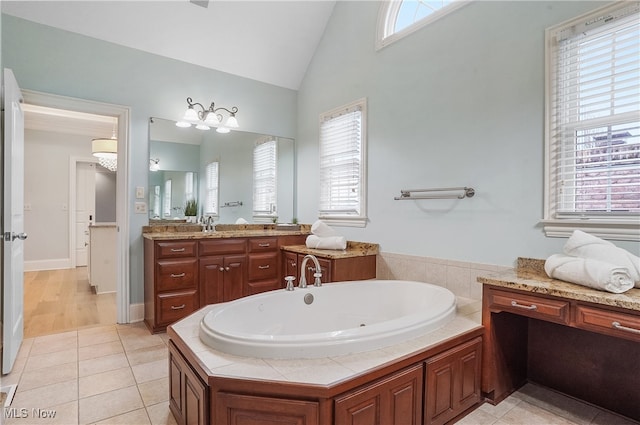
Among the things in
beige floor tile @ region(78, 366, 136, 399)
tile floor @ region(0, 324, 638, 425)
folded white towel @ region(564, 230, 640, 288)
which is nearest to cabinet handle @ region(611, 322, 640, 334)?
folded white towel @ region(564, 230, 640, 288)

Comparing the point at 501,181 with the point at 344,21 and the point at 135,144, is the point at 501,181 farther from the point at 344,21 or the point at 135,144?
the point at 135,144

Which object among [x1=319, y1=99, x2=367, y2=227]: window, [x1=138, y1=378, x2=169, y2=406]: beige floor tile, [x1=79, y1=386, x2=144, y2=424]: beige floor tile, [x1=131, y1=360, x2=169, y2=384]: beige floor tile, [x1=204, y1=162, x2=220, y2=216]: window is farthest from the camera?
[x1=204, y1=162, x2=220, y2=216]: window

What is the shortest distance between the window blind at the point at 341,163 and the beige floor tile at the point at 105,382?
2.40m

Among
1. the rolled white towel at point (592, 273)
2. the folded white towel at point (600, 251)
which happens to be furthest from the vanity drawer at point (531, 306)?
the folded white towel at point (600, 251)

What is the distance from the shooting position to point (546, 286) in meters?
1.77

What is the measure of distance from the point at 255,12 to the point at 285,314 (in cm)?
313

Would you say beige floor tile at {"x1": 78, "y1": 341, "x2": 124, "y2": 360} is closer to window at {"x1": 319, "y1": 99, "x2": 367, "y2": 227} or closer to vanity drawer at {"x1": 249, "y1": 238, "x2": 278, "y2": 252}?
vanity drawer at {"x1": 249, "y1": 238, "x2": 278, "y2": 252}

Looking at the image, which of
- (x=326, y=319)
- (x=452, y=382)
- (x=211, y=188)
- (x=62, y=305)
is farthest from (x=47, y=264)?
(x=452, y=382)

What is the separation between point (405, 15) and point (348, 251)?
231 centimetres

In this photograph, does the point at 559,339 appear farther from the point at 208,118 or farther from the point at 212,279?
the point at 208,118

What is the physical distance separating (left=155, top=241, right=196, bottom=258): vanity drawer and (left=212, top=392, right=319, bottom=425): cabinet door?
2.04 m

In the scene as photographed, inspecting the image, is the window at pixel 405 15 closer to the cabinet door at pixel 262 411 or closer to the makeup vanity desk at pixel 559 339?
the makeup vanity desk at pixel 559 339

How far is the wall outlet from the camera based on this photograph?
339 cm

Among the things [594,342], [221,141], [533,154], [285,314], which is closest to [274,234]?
[221,141]
